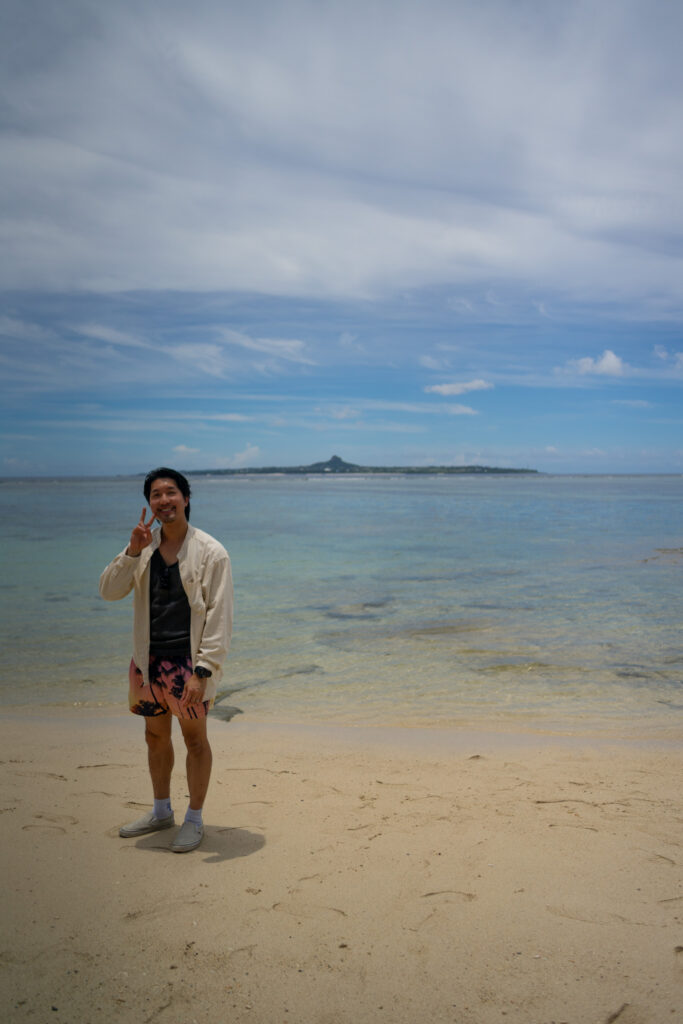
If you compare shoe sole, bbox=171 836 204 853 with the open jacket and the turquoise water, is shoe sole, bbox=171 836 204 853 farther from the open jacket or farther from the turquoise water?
the turquoise water

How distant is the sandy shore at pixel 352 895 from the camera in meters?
2.83

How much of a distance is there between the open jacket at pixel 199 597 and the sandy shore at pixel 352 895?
3.46ft

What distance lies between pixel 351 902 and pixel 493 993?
84 centimetres

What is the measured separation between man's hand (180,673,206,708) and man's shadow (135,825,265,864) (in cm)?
91

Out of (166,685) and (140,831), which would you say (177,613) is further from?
(140,831)

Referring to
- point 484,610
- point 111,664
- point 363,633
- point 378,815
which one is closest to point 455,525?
point 484,610

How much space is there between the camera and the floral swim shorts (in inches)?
152

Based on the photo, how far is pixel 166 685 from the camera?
3.90 meters

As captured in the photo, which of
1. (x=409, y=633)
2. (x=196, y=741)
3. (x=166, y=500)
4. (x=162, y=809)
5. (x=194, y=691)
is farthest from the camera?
(x=409, y=633)

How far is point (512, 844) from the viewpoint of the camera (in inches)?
160

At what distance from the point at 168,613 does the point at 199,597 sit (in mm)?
237

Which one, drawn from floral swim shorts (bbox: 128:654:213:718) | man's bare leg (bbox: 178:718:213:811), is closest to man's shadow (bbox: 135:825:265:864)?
man's bare leg (bbox: 178:718:213:811)

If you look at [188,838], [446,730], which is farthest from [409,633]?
[188,838]

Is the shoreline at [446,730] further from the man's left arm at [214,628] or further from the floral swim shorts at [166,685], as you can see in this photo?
the man's left arm at [214,628]
